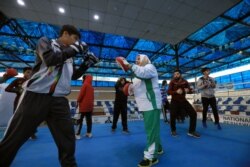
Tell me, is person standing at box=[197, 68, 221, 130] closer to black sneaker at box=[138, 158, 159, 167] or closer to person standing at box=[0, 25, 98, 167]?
black sneaker at box=[138, 158, 159, 167]

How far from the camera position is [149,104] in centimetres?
191

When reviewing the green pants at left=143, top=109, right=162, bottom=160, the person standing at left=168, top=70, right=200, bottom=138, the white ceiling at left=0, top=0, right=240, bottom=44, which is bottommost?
the green pants at left=143, top=109, right=162, bottom=160

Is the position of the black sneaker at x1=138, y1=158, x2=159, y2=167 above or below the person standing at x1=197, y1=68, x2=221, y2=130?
below

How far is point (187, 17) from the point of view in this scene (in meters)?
5.41

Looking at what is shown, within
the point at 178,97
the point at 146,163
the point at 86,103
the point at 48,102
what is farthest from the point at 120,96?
the point at 48,102

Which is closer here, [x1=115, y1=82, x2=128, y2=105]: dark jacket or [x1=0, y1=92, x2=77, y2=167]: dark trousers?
[x1=0, y1=92, x2=77, y2=167]: dark trousers

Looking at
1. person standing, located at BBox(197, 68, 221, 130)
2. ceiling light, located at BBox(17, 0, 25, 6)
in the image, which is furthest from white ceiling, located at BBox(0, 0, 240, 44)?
person standing, located at BBox(197, 68, 221, 130)

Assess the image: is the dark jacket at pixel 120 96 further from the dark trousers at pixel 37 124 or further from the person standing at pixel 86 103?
the dark trousers at pixel 37 124

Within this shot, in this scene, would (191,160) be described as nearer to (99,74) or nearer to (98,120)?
(98,120)

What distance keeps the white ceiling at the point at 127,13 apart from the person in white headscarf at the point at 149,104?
3588 mm

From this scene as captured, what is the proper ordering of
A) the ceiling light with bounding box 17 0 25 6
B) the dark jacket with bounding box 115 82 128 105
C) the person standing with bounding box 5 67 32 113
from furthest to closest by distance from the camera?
the ceiling light with bounding box 17 0 25 6 < the dark jacket with bounding box 115 82 128 105 < the person standing with bounding box 5 67 32 113

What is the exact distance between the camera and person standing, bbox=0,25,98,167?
1.12 metres

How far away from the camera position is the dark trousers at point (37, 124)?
1.10m

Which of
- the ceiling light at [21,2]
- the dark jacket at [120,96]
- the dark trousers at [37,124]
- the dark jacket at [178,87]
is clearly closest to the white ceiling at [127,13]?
the ceiling light at [21,2]
